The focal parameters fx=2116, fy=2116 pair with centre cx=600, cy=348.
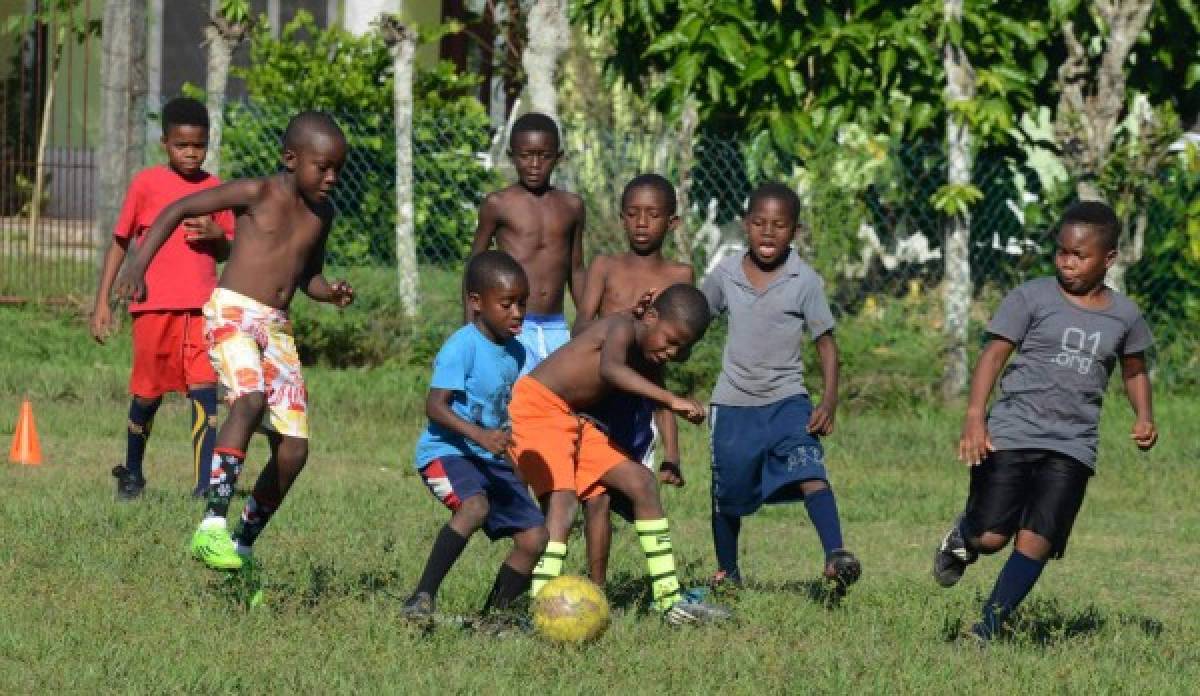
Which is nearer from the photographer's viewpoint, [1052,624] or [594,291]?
[1052,624]

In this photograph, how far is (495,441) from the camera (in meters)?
7.15

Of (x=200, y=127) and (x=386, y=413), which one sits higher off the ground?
(x=200, y=127)

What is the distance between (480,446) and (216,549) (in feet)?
3.24

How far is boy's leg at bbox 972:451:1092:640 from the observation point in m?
7.66

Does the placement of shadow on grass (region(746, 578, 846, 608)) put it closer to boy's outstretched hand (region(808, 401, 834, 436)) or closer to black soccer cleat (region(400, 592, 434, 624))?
boy's outstretched hand (region(808, 401, 834, 436))

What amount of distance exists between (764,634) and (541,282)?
104 inches

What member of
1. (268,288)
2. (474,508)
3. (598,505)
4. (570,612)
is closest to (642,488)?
(598,505)

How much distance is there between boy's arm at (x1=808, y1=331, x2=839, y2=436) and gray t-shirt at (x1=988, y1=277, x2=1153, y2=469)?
872mm

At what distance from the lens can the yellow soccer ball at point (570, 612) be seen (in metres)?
7.14

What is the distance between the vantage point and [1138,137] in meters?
15.0

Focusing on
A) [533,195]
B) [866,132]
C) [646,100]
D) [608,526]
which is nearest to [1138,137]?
[866,132]

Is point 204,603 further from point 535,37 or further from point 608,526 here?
point 535,37

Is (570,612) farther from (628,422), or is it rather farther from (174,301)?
(174,301)

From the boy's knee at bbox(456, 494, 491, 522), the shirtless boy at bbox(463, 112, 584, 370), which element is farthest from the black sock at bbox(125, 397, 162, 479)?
the boy's knee at bbox(456, 494, 491, 522)
